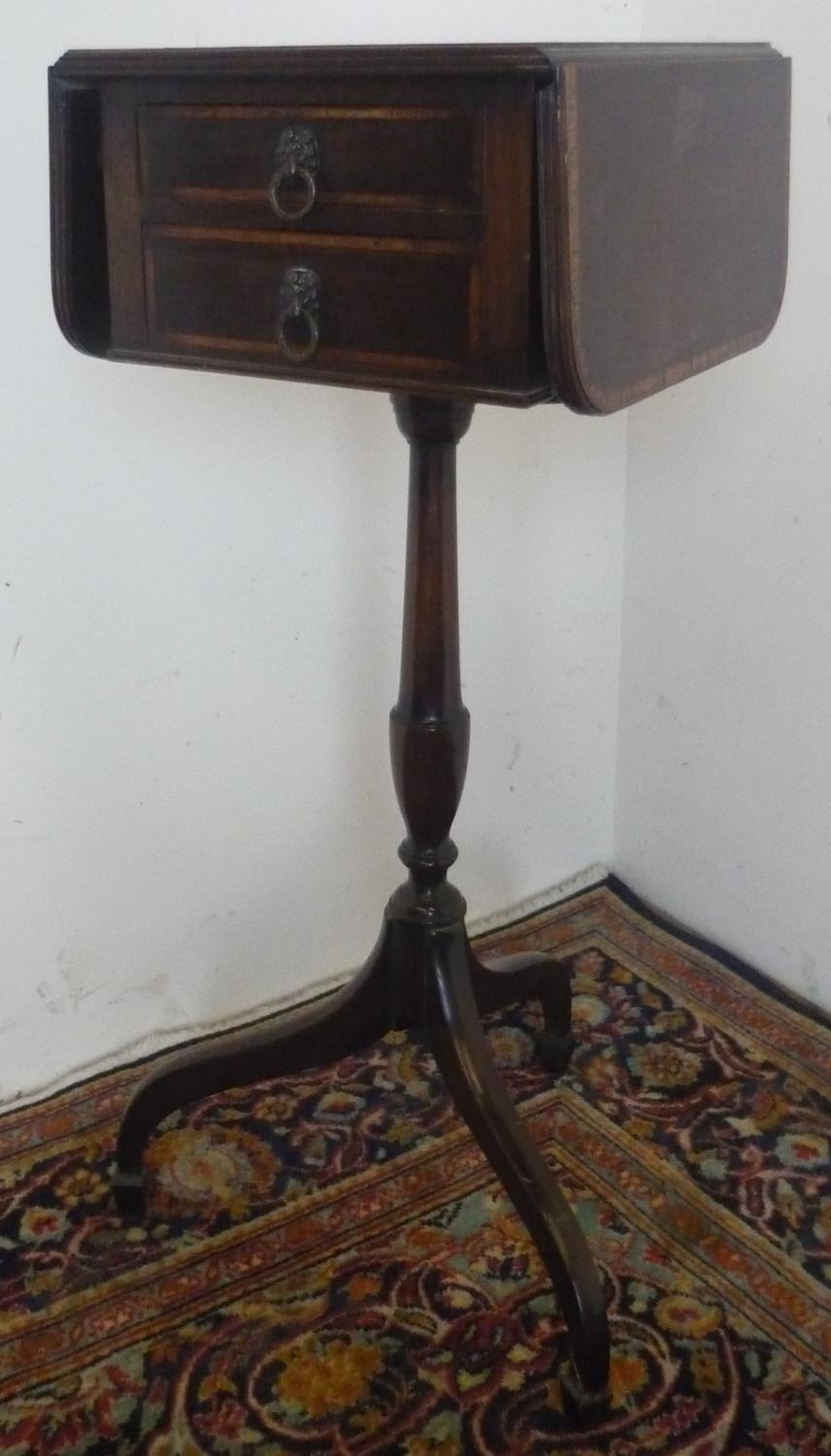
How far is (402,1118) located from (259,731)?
0.41 metres

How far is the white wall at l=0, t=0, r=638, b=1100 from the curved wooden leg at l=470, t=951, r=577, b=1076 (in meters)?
0.26

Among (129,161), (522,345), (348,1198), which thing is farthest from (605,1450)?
(129,161)

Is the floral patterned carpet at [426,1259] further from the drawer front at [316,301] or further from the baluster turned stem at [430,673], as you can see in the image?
the drawer front at [316,301]

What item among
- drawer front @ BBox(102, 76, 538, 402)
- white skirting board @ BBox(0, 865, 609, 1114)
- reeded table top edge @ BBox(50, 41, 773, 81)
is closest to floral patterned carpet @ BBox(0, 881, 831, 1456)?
white skirting board @ BBox(0, 865, 609, 1114)

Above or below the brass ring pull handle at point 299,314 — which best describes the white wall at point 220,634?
below

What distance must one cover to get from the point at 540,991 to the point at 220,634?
1.56ft

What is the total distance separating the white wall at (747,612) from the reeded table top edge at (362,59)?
0.39 metres

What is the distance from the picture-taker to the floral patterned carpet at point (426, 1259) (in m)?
1.06

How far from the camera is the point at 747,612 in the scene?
1.51 m

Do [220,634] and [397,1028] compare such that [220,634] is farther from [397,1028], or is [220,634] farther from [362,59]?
[362,59]

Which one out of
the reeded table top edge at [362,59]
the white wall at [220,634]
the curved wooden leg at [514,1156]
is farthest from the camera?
the white wall at [220,634]

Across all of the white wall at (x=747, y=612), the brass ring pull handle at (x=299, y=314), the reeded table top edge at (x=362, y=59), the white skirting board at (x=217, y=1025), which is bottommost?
the white skirting board at (x=217, y=1025)

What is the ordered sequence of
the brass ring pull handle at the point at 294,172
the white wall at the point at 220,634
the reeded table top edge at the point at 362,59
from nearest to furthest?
the reeded table top edge at the point at 362,59
the brass ring pull handle at the point at 294,172
the white wall at the point at 220,634

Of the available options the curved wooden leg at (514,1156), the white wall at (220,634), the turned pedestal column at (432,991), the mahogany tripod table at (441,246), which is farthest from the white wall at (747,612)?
the curved wooden leg at (514,1156)
